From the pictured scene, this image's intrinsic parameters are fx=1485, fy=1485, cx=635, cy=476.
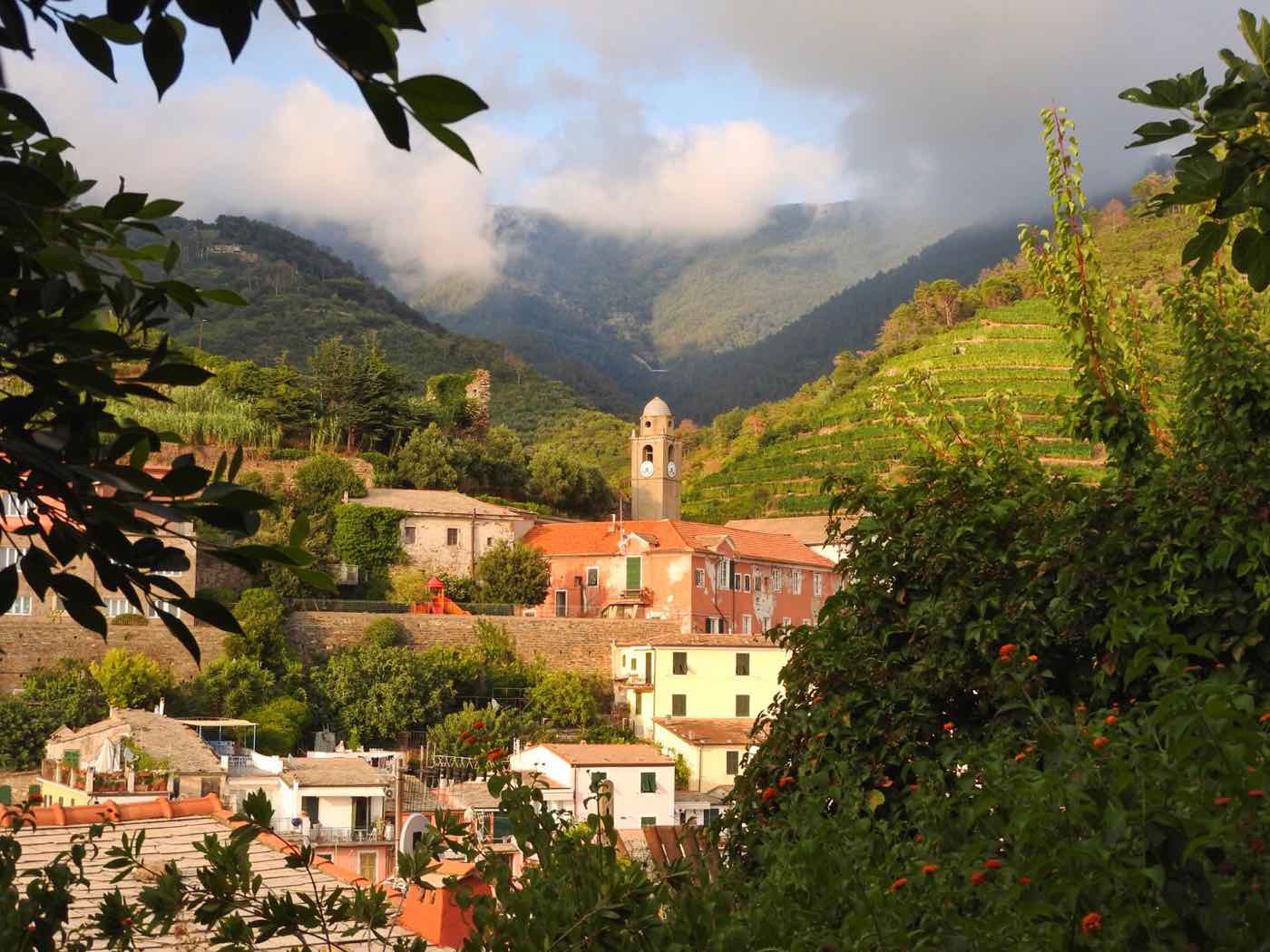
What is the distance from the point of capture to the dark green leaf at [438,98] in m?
1.57

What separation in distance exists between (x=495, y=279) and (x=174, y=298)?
173 m

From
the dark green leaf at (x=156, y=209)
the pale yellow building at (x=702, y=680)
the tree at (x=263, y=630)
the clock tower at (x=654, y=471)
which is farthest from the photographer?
the clock tower at (x=654, y=471)

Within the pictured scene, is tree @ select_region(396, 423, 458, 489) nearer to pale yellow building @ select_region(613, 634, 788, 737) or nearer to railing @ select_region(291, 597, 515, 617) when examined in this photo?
railing @ select_region(291, 597, 515, 617)

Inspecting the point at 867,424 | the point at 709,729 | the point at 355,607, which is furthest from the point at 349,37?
the point at 867,424

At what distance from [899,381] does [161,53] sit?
47.3 m

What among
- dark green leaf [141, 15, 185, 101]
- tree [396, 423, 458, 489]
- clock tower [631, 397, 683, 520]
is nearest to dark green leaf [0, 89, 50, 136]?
dark green leaf [141, 15, 185, 101]

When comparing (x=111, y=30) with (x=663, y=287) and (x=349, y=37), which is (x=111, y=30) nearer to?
(x=349, y=37)

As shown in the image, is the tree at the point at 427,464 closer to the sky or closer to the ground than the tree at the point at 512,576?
closer to the sky

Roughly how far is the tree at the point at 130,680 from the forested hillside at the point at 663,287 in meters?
103

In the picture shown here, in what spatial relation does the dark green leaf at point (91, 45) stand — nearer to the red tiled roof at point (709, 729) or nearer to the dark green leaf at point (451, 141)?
the dark green leaf at point (451, 141)

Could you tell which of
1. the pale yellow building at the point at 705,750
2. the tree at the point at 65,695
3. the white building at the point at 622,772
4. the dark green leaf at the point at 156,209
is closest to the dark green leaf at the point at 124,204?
the dark green leaf at the point at 156,209

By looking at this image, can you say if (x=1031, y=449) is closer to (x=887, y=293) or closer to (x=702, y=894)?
(x=702, y=894)

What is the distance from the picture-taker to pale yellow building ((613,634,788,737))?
121ft

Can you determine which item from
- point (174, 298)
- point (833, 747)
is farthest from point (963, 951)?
point (833, 747)
